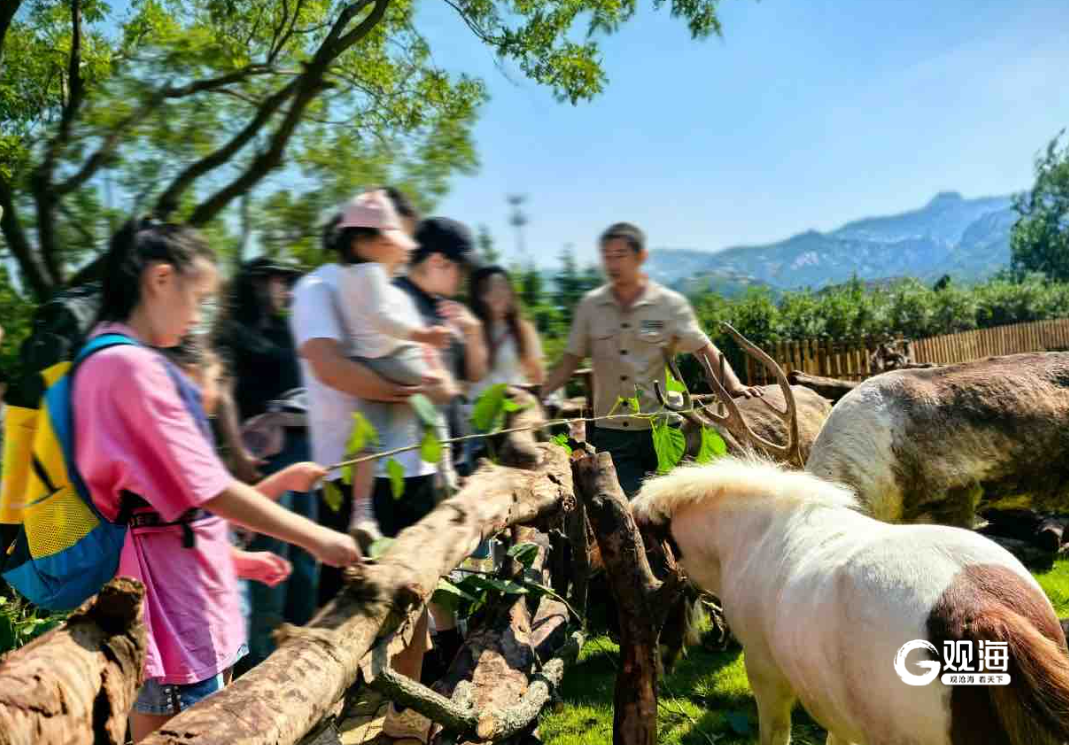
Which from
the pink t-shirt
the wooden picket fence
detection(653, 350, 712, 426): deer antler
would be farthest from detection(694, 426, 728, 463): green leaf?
the wooden picket fence

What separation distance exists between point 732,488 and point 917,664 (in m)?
1.30

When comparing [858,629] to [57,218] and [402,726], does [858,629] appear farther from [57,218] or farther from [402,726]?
[57,218]

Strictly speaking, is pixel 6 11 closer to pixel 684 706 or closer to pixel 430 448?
pixel 430 448

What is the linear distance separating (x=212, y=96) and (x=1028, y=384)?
704 cm

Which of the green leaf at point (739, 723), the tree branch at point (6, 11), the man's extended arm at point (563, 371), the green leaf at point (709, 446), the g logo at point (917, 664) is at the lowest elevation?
the green leaf at point (739, 723)

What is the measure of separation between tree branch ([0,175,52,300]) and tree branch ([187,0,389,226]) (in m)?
1.13

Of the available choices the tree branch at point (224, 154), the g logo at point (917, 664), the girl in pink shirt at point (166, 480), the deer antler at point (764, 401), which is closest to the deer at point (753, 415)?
the deer antler at point (764, 401)

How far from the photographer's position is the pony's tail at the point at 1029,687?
211cm

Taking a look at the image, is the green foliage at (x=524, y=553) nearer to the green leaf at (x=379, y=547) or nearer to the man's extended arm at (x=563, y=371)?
the man's extended arm at (x=563, y=371)

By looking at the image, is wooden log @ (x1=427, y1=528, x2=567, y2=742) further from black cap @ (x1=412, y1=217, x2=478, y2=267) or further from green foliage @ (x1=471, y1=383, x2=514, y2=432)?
black cap @ (x1=412, y1=217, x2=478, y2=267)

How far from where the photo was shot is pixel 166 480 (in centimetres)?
198

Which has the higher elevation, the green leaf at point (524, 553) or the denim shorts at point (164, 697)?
the denim shorts at point (164, 697)

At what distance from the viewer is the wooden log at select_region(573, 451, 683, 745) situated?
128 inches

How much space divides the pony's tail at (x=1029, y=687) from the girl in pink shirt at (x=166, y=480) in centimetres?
163
